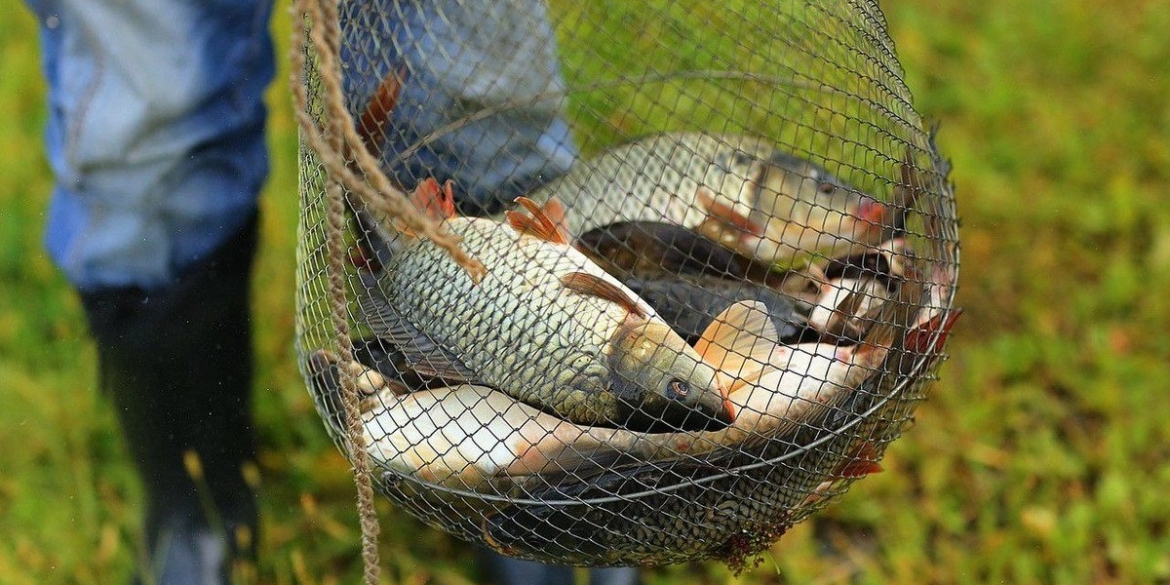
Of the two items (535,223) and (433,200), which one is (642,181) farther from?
(433,200)

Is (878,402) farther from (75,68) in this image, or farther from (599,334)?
(75,68)

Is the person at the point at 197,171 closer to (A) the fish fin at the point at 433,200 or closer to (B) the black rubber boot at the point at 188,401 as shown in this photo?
(B) the black rubber boot at the point at 188,401

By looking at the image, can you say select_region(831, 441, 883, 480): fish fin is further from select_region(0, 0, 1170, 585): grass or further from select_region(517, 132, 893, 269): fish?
select_region(0, 0, 1170, 585): grass

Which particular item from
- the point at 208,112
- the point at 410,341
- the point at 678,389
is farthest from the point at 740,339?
the point at 208,112

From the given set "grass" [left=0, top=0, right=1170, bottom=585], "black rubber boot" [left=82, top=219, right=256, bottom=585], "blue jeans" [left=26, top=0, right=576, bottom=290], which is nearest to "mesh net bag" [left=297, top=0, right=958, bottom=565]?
"blue jeans" [left=26, top=0, right=576, bottom=290]

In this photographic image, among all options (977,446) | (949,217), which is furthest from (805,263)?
(977,446)

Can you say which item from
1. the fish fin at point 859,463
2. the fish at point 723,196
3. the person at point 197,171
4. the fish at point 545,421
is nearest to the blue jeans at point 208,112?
the person at point 197,171
